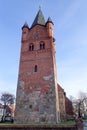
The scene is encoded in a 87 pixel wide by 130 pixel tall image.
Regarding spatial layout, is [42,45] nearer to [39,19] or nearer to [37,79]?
[37,79]

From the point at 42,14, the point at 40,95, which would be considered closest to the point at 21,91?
the point at 40,95

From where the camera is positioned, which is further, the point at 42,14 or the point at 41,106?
the point at 42,14

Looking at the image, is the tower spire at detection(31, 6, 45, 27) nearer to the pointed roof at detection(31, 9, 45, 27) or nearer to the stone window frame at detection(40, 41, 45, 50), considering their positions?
the pointed roof at detection(31, 9, 45, 27)

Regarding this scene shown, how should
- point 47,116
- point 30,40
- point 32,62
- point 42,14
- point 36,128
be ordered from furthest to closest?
point 42,14, point 30,40, point 32,62, point 47,116, point 36,128

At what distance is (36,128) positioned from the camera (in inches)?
602

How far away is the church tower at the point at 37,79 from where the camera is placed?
24.8m

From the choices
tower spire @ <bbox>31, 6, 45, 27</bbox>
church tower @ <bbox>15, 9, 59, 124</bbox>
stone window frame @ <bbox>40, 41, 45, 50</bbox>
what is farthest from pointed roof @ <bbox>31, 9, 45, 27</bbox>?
stone window frame @ <bbox>40, 41, 45, 50</bbox>

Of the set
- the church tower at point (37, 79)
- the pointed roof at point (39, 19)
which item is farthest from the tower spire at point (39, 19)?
the church tower at point (37, 79)

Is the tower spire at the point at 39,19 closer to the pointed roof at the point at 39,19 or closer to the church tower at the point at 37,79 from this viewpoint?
the pointed roof at the point at 39,19

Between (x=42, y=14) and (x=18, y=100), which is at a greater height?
(x=42, y=14)

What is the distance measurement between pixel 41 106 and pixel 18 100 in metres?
4.03

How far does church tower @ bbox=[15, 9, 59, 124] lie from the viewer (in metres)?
24.8

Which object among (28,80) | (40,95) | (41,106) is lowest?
(41,106)

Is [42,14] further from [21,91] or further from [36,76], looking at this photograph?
[21,91]
